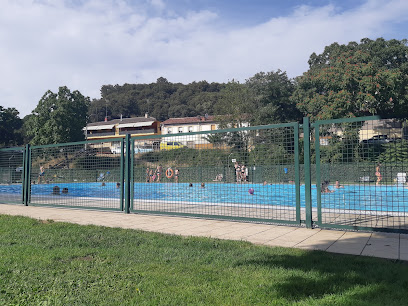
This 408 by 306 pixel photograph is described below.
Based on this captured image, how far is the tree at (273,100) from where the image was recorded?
1636 inches

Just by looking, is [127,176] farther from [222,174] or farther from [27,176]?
[27,176]

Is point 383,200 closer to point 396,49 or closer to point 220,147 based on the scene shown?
point 220,147

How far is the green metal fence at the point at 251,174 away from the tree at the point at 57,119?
34.6 meters

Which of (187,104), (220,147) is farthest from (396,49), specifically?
(187,104)

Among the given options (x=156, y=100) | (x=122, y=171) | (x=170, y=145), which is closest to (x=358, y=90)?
(x=170, y=145)

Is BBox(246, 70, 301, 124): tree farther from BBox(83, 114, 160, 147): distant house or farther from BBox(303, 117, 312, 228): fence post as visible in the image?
BBox(83, 114, 160, 147): distant house

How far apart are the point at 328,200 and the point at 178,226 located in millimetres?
3248

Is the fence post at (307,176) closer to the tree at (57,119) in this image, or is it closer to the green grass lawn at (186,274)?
the green grass lawn at (186,274)

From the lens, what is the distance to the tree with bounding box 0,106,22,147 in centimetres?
5056

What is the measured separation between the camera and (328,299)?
3.26 meters

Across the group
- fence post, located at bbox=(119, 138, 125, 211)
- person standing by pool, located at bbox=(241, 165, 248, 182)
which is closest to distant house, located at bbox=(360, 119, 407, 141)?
person standing by pool, located at bbox=(241, 165, 248, 182)

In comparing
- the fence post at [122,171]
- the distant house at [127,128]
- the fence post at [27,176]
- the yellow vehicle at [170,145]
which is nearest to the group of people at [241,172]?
the yellow vehicle at [170,145]

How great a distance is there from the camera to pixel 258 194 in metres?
8.59

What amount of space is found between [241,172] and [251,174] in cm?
26
